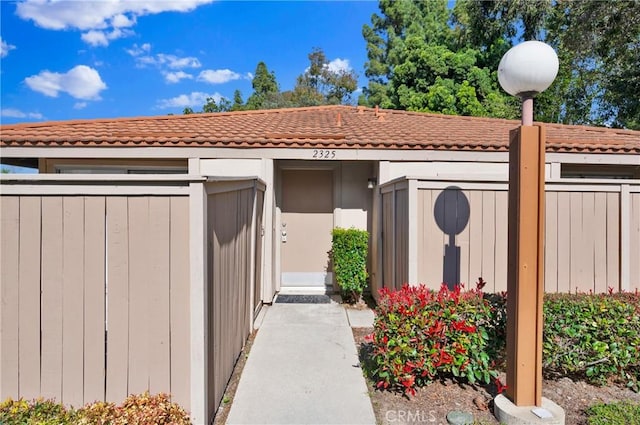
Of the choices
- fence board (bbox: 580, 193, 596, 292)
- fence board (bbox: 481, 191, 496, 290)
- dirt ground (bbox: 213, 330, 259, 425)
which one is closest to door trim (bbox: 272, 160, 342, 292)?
dirt ground (bbox: 213, 330, 259, 425)

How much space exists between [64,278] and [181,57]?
21182mm

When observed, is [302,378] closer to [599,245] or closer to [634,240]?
[599,245]

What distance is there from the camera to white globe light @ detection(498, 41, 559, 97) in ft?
9.53

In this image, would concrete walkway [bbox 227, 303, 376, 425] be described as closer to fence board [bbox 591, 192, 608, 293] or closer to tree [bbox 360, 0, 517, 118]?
fence board [bbox 591, 192, 608, 293]

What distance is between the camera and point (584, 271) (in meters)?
4.64

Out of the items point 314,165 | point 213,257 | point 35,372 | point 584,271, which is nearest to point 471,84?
point 314,165

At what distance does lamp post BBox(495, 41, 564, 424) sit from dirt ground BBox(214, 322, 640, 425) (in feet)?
0.99

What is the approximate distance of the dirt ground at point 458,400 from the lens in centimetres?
311

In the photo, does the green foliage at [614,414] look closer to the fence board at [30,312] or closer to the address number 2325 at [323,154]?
the fence board at [30,312]

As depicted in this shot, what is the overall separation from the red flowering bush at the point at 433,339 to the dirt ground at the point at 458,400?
11 centimetres

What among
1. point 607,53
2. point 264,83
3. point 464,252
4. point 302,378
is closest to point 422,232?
point 464,252

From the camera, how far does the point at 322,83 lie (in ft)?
105

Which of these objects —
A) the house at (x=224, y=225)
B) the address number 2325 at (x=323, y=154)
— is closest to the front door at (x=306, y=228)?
the house at (x=224, y=225)

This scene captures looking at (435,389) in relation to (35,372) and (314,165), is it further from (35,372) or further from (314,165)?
(314,165)
